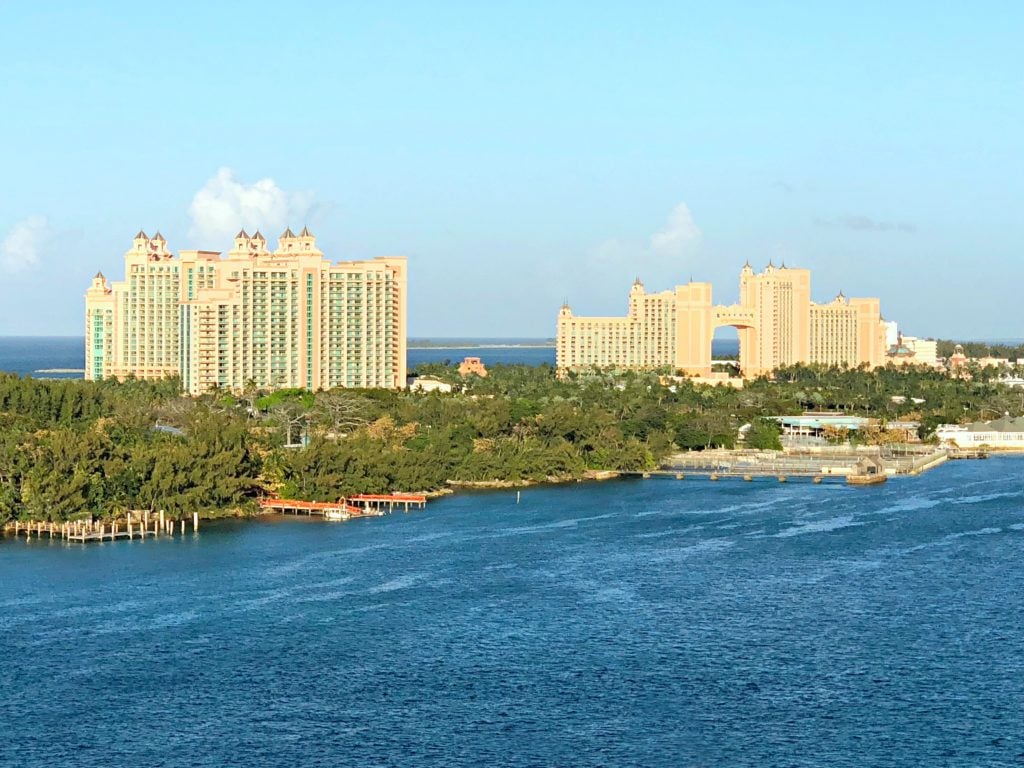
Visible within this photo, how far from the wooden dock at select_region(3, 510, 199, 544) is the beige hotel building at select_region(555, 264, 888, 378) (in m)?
57.2

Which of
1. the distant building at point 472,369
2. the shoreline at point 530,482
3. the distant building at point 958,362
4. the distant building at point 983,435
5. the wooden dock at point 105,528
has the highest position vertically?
the distant building at point 958,362

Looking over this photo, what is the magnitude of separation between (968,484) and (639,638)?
83.2ft

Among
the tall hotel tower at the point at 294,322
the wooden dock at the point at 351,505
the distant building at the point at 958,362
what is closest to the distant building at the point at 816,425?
the tall hotel tower at the point at 294,322

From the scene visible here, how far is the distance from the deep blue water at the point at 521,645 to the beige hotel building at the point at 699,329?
56.0 m

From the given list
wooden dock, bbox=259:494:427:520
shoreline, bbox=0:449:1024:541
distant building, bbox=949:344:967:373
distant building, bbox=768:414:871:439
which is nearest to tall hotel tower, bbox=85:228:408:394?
distant building, bbox=768:414:871:439

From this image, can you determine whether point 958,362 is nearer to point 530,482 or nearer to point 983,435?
point 983,435

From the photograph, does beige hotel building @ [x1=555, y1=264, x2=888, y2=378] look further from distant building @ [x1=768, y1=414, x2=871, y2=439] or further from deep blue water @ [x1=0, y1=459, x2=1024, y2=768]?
deep blue water @ [x1=0, y1=459, x2=1024, y2=768]

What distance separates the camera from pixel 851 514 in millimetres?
42375

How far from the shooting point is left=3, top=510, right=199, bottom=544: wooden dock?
36875mm

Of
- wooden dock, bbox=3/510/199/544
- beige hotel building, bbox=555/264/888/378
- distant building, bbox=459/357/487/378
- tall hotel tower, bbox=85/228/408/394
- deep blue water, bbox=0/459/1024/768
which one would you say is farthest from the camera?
beige hotel building, bbox=555/264/888/378

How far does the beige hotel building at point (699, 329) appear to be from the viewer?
316ft

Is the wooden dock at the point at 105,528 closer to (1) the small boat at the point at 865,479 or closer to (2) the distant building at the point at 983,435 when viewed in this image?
(1) the small boat at the point at 865,479

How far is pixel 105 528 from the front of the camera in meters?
37.7

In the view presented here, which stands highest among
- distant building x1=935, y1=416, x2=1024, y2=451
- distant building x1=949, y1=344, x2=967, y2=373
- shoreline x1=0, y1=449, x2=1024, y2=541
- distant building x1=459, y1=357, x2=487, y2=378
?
distant building x1=949, y1=344, x2=967, y2=373
